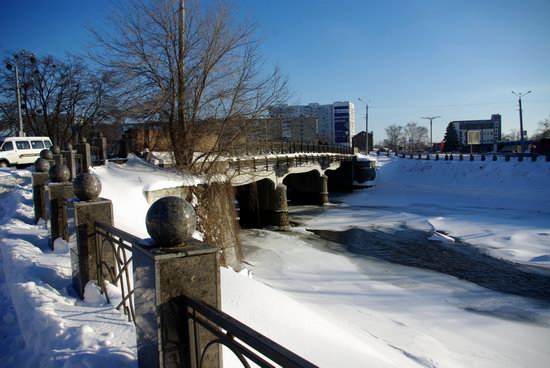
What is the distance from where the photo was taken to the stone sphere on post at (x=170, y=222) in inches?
116

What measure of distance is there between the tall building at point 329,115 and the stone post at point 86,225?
13.1 metres

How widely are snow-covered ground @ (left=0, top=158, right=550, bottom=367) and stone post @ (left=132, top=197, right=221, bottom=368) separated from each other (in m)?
0.82

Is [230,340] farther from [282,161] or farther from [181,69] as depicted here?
[282,161]

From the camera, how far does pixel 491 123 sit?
439 ft

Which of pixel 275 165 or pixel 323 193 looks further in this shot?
pixel 323 193

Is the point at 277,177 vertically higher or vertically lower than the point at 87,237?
lower

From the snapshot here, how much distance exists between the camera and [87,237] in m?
5.36

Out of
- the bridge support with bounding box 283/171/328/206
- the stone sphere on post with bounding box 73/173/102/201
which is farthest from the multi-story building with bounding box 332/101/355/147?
the stone sphere on post with bounding box 73/173/102/201

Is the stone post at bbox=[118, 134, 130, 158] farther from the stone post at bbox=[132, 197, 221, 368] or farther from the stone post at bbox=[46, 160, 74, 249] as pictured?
the stone post at bbox=[132, 197, 221, 368]

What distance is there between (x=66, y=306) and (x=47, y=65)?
131 ft

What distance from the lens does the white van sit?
83.8 feet

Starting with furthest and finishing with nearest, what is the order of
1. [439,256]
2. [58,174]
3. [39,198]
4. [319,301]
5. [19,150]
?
[19,150] → [439,256] → [319,301] → [39,198] → [58,174]

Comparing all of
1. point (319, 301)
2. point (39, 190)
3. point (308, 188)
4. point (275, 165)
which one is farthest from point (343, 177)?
point (39, 190)

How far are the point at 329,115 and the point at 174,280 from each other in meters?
145
